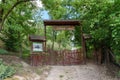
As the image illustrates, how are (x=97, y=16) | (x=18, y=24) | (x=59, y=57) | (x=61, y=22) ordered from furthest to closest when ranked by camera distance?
(x=18, y=24) → (x=61, y=22) → (x=59, y=57) → (x=97, y=16)

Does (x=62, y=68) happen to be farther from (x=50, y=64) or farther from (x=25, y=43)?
(x=25, y=43)

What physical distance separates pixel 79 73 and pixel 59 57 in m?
2.58

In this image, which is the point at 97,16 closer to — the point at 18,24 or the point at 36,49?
the point at 36,49

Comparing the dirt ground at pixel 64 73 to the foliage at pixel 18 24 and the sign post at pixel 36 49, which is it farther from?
the foliage at pixel 18 24

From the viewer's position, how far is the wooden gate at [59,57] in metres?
14.1

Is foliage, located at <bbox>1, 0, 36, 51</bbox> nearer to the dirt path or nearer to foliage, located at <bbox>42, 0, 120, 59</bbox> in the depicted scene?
foliage, located at <bbox>42, 0, 120, 59</bbox>

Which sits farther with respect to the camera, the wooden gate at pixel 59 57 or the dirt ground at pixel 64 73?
the wooden gate at pixel 59 57

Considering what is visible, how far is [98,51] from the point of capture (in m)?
14.8

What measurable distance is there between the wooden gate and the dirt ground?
547mm

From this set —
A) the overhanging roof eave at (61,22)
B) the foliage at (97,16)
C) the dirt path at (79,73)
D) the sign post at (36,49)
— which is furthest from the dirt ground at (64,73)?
the overhanging roof eave at (61,22)

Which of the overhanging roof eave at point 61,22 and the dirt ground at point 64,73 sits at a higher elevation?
the overhanging roof eave at point 61,22

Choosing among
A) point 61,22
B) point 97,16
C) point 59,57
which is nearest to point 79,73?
point 59,57

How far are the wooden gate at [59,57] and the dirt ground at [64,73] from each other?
547mm

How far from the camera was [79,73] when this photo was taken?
11.9 metres
